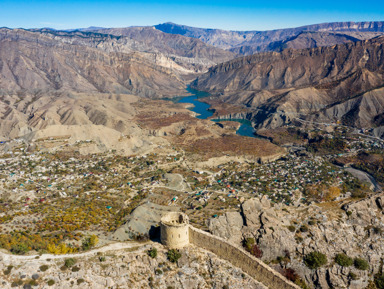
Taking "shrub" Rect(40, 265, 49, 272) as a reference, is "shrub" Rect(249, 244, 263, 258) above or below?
below

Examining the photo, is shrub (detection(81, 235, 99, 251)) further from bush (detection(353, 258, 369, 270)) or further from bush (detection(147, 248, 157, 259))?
bush (detection(353, 258, 369, 270))

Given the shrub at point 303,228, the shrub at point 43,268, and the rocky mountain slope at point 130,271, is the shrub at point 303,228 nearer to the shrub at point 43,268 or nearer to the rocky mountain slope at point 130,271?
the rocky mountain slope at point 130,271

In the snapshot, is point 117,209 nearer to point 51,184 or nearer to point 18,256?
point 51,184

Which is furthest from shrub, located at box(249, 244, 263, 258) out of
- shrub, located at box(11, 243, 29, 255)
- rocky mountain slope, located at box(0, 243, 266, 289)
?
shrub, located at box(11, 243, 29, 255)

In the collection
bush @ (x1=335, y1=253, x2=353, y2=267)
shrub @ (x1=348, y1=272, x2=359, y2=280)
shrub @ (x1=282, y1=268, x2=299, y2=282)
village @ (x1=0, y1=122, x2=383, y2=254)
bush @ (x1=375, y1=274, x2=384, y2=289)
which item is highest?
bush @ (x1=335, y1=253, x2=353, y2=267)

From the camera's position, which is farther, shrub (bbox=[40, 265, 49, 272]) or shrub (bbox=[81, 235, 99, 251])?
shrub (bbox=[81, 235, 99, 251])

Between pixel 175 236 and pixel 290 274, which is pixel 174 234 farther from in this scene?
pixel 290 274

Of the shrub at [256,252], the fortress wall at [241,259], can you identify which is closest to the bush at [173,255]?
the fortress wall at [241,259]
